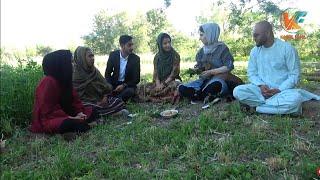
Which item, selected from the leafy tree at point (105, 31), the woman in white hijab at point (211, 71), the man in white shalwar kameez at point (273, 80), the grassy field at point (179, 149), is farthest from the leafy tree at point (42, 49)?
the man in white shalwar kameez at point (273, 80)

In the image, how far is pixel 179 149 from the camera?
3.96 m

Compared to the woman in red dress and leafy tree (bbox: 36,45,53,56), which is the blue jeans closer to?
the woman in red dress

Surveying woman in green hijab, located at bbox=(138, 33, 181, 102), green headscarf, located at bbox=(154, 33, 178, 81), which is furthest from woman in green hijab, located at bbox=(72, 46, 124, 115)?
green headscarf, located at bbox=(154, 33, 178, 81)

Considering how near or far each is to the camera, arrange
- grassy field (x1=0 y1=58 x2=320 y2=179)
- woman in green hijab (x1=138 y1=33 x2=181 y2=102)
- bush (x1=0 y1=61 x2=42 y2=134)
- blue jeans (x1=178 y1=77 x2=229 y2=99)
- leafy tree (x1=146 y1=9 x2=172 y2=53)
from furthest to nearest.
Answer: leafy tree (x1=146 y1=9 x2=172 y2=53), woman in green hijab (x1=138 y1=33 x2=181 y2=102), blue jeans (x1=178 y1=77 x2=229 y2=99), bush (x1=0 y1=61 x2=42 y2=134), grassy field (x1=0 y1=58 x2=320 y2=179)

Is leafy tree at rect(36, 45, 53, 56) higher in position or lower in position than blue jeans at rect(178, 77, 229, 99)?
lower

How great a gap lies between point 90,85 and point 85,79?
115mm

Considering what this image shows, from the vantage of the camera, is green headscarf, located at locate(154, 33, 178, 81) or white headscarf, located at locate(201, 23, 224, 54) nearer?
white headscarf, located at locate(201, 23, 224, 54)

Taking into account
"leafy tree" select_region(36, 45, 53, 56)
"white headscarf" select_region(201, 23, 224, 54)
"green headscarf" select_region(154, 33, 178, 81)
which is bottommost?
"leafy tree" select_region(36, 45, 53, 56)

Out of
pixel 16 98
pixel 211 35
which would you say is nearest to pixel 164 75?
pixel 211 35

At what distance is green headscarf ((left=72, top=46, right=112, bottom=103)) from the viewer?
592 cm

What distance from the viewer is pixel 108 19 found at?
112ft

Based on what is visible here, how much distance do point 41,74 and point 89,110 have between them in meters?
1.20

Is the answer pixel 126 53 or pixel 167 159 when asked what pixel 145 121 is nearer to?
pixel 167 159

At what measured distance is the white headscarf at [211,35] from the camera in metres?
6.30
